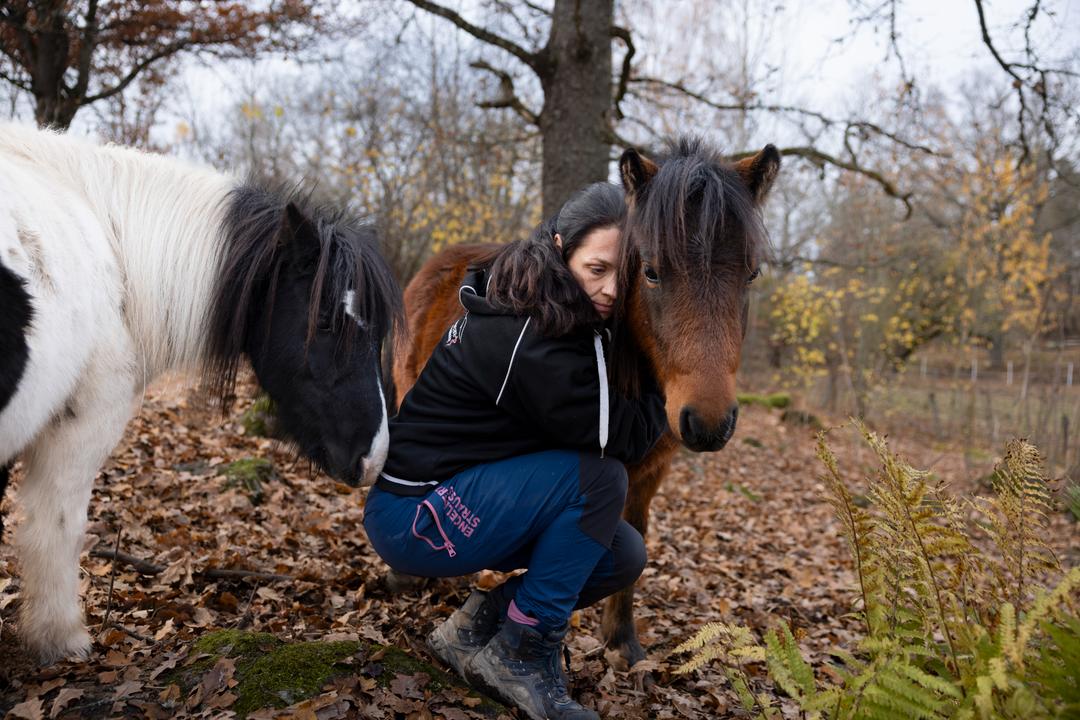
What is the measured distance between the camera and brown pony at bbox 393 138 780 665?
2.38m

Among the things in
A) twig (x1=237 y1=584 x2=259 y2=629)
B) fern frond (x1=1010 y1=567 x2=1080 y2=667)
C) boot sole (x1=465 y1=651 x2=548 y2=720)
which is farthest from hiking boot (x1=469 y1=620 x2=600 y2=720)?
fern frond (x1=1010 y1=567 x2=1080 y2=667)

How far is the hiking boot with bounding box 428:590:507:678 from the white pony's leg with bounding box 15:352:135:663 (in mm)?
1343

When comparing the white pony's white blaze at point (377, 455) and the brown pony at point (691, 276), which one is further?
the white pony's white blaze at point (377, 455)

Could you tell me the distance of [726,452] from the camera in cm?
1112

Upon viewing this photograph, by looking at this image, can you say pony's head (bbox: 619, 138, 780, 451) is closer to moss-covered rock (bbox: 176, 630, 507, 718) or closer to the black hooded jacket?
the black hooded jacket

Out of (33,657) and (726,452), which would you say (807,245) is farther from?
(33,657)

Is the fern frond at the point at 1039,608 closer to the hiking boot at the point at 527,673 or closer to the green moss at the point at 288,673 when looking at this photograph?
the hiking boot at the point at 527,673

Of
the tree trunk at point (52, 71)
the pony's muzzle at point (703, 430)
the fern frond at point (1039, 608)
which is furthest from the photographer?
the tree trunk at point (52, 71)

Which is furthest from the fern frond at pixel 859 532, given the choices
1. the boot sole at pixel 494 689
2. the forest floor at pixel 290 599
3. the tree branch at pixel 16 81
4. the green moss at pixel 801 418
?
the green moss at pixel 801 418

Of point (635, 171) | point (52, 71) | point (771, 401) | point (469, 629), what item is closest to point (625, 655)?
point (469, 629)

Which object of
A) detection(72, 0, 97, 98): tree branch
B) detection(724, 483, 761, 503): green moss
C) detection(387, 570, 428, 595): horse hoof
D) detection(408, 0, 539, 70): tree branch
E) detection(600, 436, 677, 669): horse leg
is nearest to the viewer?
detection(600, 436, 677, 669): horse leg

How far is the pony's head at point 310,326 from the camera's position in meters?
2.74

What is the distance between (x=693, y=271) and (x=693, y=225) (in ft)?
0.57

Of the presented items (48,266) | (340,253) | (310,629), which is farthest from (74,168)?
(310,629)
